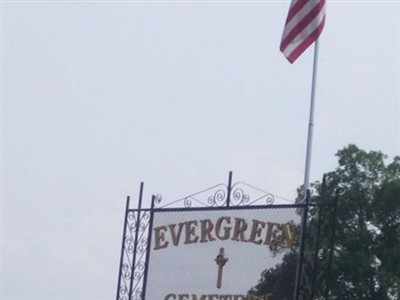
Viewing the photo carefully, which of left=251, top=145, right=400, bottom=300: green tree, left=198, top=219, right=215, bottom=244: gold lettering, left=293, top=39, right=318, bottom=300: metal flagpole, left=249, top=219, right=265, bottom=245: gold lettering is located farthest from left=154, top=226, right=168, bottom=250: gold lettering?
left=251, top=145, right=400, bottom=300: green tree

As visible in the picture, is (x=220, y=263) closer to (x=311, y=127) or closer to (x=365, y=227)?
(x=311, y=127)

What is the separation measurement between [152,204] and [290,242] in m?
2.09

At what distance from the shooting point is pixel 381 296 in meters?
31.7

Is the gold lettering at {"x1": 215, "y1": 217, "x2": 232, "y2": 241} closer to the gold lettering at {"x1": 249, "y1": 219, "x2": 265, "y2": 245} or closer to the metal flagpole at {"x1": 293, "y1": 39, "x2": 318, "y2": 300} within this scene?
the gold lettering at {"x1": 249, "y1": 219, "x2": 265, "y2": 245}

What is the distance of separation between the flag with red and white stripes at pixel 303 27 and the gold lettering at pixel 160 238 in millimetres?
2653

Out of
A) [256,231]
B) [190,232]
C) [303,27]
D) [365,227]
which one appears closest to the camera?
[256,231]

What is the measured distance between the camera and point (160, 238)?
53.5 feet

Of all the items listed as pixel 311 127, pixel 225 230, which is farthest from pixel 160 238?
pixel 311 127

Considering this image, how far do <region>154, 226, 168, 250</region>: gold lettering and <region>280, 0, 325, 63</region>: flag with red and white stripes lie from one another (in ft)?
8.70

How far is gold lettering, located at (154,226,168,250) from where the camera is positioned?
1625cm

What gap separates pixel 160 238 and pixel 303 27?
10.4 ft

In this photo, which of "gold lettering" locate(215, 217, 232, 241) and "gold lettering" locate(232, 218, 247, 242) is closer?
"gold lettering" locate(232, 218, 247, 242)

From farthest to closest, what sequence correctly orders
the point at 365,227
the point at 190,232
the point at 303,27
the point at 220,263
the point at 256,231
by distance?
the point at 365,227 < the point at 303,27 < the point at 190,232 < the point at 220,263 < the point at 256,231

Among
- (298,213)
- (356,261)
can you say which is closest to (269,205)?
(298,213)
